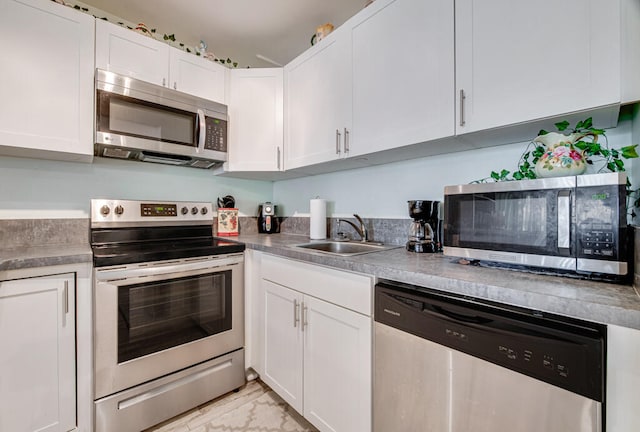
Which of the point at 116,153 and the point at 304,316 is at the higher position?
the point at 116,153

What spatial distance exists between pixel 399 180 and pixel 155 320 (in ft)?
5.25

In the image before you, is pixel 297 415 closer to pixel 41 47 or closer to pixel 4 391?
pixel 4 391

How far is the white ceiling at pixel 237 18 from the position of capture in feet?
6.15

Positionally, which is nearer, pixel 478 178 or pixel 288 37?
pixel 478 178

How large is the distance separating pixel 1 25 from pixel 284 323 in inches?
79.3

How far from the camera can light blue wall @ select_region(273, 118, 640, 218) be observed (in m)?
1.32

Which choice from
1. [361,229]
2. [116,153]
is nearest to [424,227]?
[361,229]

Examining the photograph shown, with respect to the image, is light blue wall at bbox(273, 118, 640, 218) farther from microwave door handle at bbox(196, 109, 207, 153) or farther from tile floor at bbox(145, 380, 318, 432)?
tile floor at bbox(145, 380, 318, 432)

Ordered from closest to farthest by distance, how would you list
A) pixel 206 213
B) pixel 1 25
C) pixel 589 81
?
pixel 589 81 < pixel 1 25 < pixel 206 213

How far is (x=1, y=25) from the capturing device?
1.35m

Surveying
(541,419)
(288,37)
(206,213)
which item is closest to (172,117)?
(206,213)

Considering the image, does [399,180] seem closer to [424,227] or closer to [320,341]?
[424,227]

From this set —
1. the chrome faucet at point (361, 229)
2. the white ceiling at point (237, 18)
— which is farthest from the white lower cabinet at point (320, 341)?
the white ceiling at point (237, 18)

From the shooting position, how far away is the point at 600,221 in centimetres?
79
